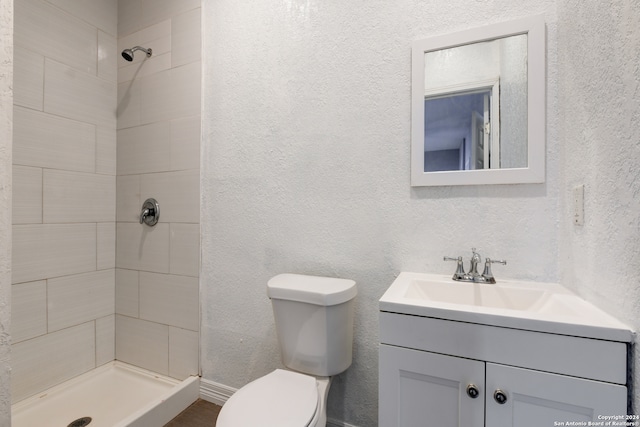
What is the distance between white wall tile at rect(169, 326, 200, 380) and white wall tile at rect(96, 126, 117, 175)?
3.53 ft

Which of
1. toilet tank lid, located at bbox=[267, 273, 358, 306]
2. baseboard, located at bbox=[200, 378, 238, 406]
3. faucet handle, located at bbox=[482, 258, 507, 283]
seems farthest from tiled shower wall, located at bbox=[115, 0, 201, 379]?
faucet handle, located at bbox=[482, 258, 507, 283]

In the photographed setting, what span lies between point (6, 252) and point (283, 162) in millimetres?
1048

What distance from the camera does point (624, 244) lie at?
725 mm

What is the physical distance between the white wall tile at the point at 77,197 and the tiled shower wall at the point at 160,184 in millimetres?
75

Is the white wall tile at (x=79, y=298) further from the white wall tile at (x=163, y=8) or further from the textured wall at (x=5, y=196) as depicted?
the white wall tile at (x=163, y=8)

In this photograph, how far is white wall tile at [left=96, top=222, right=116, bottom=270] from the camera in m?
1.90

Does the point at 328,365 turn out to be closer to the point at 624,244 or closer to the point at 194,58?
the point at 624,244

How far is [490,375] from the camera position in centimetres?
80

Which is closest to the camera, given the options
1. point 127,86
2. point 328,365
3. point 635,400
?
point 635,400

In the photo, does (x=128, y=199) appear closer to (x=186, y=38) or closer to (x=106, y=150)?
(x=106, y=150)

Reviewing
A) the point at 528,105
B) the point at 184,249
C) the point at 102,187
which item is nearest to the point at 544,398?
the point at 528,105

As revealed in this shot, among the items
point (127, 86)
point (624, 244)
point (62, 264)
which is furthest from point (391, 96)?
point (62, 264)

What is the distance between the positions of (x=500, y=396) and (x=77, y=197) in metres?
2.20

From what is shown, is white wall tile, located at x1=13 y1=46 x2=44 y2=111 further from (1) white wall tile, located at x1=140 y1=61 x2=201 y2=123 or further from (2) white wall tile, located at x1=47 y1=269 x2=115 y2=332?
(2) white wall tile, located at x1=47 y1=269 x2=115 y2=332
